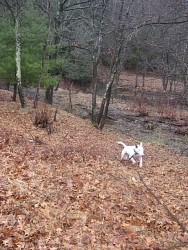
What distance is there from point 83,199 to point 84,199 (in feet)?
0.08

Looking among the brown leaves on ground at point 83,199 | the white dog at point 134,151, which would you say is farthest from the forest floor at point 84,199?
the white dog at point 134,151

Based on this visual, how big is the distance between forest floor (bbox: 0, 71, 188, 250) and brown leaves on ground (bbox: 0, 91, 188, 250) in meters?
0.01

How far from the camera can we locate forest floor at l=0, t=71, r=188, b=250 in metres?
4.30

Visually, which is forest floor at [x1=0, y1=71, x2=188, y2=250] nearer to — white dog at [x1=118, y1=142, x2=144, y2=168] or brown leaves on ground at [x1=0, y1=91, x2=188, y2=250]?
brown leaves on ground at [x1=0, y1=91, x2=188, y2=250]

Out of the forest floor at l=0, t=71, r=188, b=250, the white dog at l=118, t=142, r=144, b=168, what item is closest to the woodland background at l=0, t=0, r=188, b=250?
the forest floor at l=0, t=71, r=188, b=250

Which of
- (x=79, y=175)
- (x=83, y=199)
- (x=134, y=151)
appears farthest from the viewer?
(x=134, y=151)

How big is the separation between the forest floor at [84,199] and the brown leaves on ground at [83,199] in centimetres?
1

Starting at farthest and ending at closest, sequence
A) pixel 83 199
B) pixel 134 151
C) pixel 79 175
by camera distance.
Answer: pixel 134 151 → pixel 79 175 → pixel 83 199

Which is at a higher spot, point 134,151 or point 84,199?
point 134,151

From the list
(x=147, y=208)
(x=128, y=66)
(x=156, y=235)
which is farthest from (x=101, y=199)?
(x=128, y=66)

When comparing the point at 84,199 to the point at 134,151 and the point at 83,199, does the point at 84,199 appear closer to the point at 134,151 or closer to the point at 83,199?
the point at 83,199

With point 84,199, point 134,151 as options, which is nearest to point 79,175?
point 84,199

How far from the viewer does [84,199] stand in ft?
18.5

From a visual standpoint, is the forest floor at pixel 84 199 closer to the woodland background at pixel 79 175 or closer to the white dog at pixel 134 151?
the woodland background at pixel 79 175
